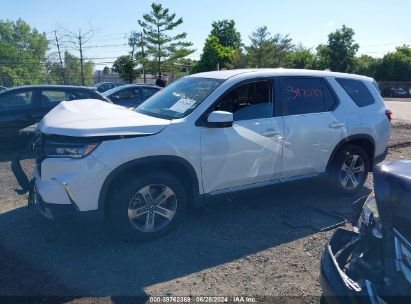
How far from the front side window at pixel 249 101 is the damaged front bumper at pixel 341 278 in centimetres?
204

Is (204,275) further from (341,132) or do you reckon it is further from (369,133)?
(369,133)

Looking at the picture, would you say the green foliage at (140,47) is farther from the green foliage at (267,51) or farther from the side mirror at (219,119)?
the side mirror at (219,119)

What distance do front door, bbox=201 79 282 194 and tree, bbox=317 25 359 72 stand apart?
59767 mm

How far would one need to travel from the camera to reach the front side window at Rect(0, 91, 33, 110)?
807 centimetres

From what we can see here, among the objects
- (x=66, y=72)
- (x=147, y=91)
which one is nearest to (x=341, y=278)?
(x=147, y=91)

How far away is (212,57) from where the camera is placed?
5759cm

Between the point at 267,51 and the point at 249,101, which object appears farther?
the point at 267,51

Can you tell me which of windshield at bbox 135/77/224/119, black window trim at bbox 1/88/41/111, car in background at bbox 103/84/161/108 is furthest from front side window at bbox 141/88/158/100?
windshield at bbox 135/77/224/119

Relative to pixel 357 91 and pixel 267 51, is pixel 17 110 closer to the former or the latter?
pixel 357 91

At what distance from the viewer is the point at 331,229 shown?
4465 mm

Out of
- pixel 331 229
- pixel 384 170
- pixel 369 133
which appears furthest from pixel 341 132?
pixel 384 170

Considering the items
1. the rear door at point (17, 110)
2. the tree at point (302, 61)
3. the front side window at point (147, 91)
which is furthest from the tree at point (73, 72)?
the tree at point (302, 61)

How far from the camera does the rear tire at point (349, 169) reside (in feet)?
17.3

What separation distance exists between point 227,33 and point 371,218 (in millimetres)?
76446
